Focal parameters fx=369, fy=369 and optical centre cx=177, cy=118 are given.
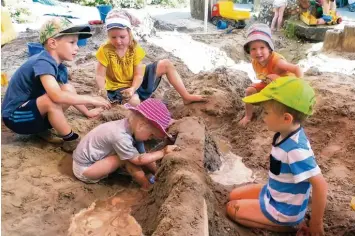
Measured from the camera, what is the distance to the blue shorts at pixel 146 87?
375 centimetres

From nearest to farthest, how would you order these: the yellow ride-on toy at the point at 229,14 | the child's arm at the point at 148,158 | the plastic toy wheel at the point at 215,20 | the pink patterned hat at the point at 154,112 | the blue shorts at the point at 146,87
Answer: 1. the pink patterned hat at the point at 154,112
2. the child's arm at the point at 148,158
3. the blue shorts at the point at 146,87
4. the yellow ride-on toy at the point at 229,14
5. the plastic toy wheel at the point at 215,20

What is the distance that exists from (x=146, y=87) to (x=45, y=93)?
1197 mm

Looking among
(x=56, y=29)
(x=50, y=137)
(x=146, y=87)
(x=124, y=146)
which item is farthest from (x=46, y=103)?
(x=146, y=87)

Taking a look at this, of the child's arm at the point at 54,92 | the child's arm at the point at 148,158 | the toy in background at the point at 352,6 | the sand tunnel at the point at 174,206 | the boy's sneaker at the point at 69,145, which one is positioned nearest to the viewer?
the sand tunnel at the point at 174,206

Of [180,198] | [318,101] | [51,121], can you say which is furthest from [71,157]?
[318,101]

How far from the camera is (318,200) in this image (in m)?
1.92

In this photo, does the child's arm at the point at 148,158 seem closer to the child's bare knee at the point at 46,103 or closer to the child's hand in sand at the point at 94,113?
the child's bare knee at the point at 46,103

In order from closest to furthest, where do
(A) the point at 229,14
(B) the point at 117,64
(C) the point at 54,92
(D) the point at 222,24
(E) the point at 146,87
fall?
(C) the point at 54,92
(B) the point at 117,64
(E) the point at 146,87
(D) the point at 222,24
(A) the point at 229,14

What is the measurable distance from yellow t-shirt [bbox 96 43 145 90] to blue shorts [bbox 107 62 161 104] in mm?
67

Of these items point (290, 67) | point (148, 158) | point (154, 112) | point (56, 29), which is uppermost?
point (56, 29)

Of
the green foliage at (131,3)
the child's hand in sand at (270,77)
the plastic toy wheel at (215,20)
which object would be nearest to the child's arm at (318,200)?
the child's hand in sand at (270,77)

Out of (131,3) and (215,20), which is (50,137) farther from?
(131,3)

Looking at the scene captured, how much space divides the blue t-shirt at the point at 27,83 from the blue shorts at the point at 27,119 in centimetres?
4

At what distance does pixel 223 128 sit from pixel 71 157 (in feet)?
5.17
